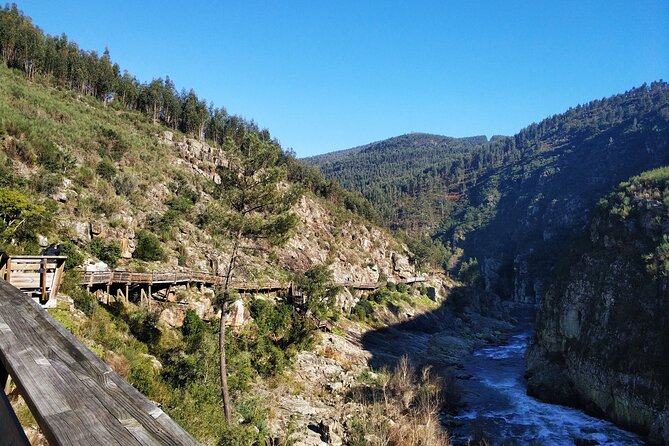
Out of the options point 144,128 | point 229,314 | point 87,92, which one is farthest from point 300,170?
point 229,314

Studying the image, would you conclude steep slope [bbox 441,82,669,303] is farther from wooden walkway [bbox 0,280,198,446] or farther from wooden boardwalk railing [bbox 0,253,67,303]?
wooden walkway [bbox 0,280,198,446]

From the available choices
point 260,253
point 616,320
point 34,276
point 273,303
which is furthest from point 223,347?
point 260,253

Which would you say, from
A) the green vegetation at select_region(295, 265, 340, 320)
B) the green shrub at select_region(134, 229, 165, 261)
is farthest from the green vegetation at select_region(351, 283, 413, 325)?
the green shrub at select_region(134, 229, 165, 261)

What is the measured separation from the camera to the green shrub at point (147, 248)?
32.8 metres

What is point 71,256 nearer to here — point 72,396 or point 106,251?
point 106,251

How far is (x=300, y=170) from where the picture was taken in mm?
91312

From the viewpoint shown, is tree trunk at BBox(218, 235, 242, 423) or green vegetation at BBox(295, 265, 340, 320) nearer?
tree trunk at BBox(218, 235, 242, 423)

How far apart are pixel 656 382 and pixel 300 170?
249 feet

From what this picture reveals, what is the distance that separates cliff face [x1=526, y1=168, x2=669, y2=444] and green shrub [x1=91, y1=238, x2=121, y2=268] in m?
37.2

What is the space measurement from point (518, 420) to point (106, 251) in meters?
32.7

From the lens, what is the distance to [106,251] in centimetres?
2877

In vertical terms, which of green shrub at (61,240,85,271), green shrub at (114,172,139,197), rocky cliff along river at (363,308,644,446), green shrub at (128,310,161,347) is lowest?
rocky cliff along river at (363,308,644,446)

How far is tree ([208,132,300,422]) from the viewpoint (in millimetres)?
18938

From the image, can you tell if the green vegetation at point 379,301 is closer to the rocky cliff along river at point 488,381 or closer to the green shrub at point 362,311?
the green shrub at point 362,311
